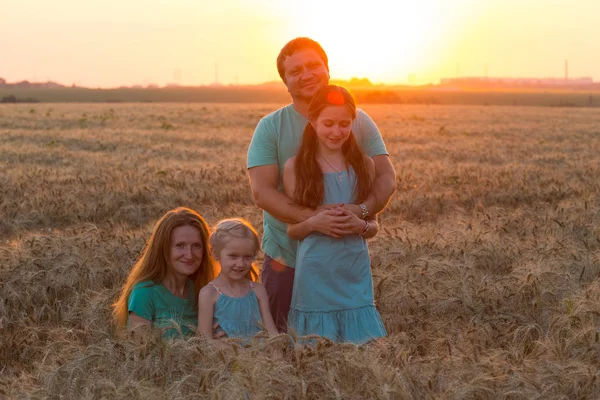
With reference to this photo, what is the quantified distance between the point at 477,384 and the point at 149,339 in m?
1.68

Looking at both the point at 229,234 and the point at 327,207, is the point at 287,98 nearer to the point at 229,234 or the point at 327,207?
the point at 229,234

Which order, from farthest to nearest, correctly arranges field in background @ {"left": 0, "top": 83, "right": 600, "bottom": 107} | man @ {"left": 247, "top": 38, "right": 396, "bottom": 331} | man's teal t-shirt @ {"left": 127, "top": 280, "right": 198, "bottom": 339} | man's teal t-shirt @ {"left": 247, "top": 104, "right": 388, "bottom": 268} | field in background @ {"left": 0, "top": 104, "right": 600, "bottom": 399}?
1. field in background @ {"left": 0, "top": 83, "right": 600, "bottom": 107}
2. man's teal t-shirt @ {"left": 127, "top": 280, "right": 198, "bottom": 339}
3. man's teal t-shirt @ {"left": 247, "top": 104, "right": 388, "bottom": 268}
4. man @ {"left": 247, "top": 38, "right": 396, "bottom": 331}
5. field in background @ {"left": 0, "top": 104, "right": 600, "bottom": 399}

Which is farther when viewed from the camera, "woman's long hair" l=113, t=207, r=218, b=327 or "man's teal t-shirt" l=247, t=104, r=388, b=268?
"woman's long hair" l=113, t=207, r=218, b=327

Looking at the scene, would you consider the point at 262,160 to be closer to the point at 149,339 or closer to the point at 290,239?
the point at 290,239

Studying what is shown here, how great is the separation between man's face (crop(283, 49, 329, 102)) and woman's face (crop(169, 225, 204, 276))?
1.18 metres

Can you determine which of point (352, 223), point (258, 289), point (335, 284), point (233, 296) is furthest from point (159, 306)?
point (352, 223)

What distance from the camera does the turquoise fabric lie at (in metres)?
4.48

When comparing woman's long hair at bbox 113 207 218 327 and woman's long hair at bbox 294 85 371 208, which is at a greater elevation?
woman's long hair at bbox 294 85 371 208

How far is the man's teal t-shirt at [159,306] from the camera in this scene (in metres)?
4.77

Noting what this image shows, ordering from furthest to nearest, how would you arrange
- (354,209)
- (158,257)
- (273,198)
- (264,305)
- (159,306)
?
(158,257) < (159,306) < (264,305) < (273,198) < (354,209)

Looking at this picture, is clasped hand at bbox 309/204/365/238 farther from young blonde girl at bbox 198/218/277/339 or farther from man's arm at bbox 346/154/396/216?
young blonde girl at bbox 198/218/277/339

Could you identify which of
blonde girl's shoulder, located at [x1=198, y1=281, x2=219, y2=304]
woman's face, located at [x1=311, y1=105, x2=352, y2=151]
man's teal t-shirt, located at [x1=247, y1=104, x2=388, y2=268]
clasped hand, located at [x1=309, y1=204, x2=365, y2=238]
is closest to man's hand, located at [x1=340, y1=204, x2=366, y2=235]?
clasped hand, located at [x1=309, y1=204, x2=365, y2=238]

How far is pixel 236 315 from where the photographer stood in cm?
449

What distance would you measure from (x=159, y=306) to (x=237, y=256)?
716mm
